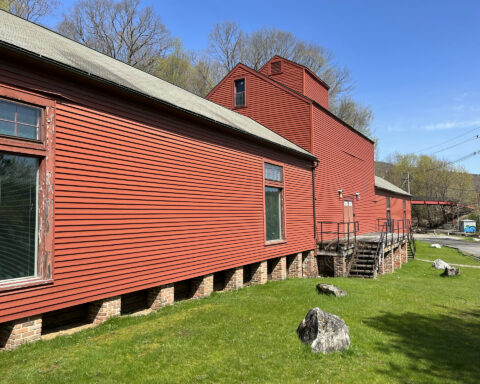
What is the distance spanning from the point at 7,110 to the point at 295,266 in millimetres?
11114

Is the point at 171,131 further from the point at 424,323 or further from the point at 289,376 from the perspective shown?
the point at 424,323

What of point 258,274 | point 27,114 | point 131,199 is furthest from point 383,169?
point 27,114

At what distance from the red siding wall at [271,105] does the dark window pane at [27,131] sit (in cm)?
1170

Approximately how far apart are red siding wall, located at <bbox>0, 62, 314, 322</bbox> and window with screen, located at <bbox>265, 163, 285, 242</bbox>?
1.34m

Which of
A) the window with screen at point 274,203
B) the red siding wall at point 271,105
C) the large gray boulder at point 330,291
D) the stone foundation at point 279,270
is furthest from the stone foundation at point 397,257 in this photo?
the large gray boulder at point 330,291

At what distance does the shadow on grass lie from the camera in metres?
5.02

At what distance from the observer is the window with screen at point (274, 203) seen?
12164 millimetres

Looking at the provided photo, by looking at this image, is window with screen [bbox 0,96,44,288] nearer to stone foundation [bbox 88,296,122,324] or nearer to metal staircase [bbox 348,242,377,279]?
stone foundation [bbox 88,296,122,324]

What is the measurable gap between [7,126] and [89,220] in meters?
1.97

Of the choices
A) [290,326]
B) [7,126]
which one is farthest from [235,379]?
[7,126]

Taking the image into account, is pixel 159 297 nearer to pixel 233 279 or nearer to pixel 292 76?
pixel 233 279

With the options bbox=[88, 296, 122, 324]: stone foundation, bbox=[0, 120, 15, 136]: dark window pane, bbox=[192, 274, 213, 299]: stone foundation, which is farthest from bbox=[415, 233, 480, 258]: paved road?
bbox=[0, 120, 15, 136]: dark window pane

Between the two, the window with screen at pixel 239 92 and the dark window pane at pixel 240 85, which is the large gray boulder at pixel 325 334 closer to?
the window with screen at pixel 239 92

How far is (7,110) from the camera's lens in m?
5.22
